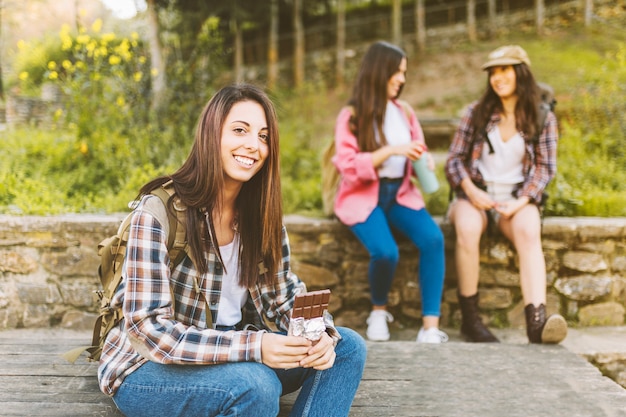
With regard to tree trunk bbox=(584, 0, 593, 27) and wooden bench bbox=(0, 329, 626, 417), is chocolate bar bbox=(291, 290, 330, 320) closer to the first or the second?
wooden bench bbox=(0, 329, 626, 417)

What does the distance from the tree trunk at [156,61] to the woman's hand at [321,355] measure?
13.0 ft

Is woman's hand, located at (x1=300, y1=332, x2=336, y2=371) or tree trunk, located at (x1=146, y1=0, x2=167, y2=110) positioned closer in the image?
woman's hand, located at (x1=300, y1=332, x2=336, y2=371)

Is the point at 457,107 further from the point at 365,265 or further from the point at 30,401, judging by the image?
the point at 30,401

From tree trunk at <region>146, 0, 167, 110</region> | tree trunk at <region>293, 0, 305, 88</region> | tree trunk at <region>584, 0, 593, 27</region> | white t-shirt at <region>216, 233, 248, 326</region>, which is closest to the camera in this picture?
white t-shirt at <region>216, 233, 248, 326</region>

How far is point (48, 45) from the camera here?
12492 mm

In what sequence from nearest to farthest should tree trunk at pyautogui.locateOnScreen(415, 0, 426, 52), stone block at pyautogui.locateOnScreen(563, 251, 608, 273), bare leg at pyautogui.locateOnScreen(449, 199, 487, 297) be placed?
bare leg at pyautogui.locateOnScreen(449, 199, 487, 297) < stone block at pyautogui.locateOnScreen(563, 251, 608, 273) < tree trunk at pyautogui.locateOnScreen(415, 0, 426, 52)

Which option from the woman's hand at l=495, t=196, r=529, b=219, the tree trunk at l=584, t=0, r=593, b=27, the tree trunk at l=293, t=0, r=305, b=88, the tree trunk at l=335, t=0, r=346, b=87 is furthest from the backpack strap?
the tree trunk at l=584, t=0, r=593, b=27

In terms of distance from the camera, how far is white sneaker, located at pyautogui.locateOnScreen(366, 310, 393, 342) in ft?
12.0

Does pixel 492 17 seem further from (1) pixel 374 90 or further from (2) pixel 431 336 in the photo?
(2) pixel 431 336

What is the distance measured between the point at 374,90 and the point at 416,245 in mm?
1005

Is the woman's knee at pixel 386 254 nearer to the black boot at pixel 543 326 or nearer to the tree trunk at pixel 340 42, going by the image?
the black boot at pixel 543 326

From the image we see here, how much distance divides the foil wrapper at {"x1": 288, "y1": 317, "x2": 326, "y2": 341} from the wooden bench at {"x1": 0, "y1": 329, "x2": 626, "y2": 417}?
1.82 feet

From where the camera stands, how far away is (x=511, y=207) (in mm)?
3576

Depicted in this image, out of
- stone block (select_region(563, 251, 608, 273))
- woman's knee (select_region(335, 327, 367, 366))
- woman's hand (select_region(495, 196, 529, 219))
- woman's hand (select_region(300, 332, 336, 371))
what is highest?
woman's hand (select_region(495, 196, 529, 219))
